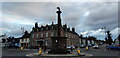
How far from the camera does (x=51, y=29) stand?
45.4m

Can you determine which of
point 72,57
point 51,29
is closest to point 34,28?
point 51,29

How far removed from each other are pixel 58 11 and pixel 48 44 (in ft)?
89.1

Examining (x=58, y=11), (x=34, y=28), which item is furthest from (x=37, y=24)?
(x=58, y=11)

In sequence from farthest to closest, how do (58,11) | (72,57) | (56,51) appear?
(58,11) → (56,51) → (72,57)

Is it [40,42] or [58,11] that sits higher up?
[58,11]

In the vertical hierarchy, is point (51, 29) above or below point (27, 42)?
above

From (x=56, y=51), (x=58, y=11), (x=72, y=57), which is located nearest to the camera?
(x=72, y=57)

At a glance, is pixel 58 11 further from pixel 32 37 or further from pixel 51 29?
pixel 32 37

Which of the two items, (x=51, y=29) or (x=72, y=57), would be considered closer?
(x=72, y=57)

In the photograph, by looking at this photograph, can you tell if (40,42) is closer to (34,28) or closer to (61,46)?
(34,28)

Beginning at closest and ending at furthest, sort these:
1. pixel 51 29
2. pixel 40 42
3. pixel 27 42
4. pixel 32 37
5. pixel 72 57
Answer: pixel 72 57 → pixel 51 29 → pixel 40 42 → pixel 32 37 → pixel 27 42

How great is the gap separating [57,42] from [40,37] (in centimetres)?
3097

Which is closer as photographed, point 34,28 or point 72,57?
point 72,57

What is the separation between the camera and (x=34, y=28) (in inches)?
2095
